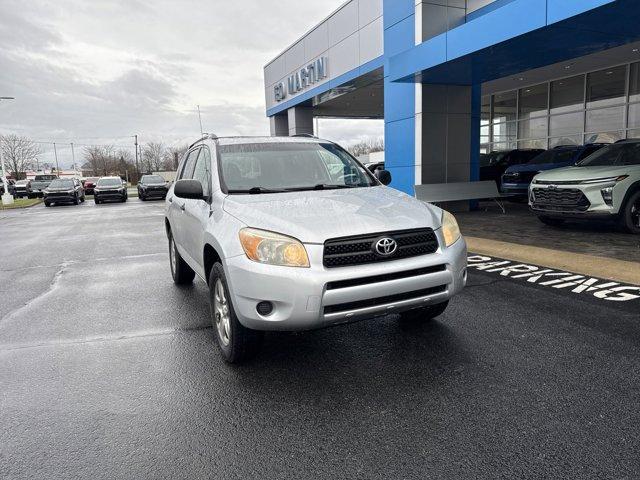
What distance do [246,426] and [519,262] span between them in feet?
18.5

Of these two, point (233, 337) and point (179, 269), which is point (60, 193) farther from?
point (233, 337)

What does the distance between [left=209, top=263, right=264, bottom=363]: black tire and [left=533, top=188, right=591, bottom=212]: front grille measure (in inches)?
301

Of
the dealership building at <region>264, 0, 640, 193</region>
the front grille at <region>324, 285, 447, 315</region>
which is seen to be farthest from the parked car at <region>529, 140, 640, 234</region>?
the front grille at <region>324, 285, 447, 315</region>

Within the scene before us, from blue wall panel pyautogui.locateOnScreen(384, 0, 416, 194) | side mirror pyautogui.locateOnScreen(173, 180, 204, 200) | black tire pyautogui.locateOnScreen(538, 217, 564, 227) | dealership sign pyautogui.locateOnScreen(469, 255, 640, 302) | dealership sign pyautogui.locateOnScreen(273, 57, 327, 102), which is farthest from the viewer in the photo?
dealership sign pyautogui.locateOnScreen(273, 57, 327, 102)

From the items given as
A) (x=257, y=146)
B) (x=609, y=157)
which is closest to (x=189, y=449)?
(x=257, y=146)

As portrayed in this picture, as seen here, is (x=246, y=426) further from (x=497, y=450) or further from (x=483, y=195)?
(x=483, y=195)

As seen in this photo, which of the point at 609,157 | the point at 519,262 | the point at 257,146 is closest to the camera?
the point at 257,146

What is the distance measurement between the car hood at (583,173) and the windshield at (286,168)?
5.96 m

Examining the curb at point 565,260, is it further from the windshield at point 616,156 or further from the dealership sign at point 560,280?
the windshield at point 616,156

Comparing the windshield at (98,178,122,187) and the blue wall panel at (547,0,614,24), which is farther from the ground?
the blue wall panel at (547,0,614,24)

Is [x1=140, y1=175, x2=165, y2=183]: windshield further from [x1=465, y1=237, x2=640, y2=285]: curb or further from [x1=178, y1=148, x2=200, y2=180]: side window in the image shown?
[x1=178, y1=148, x2=200, y2=180]: side window

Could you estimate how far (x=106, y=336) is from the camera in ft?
15.2

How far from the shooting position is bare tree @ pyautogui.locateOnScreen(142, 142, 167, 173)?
9577cm

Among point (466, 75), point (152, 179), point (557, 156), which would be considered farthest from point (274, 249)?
point (152, 179)
